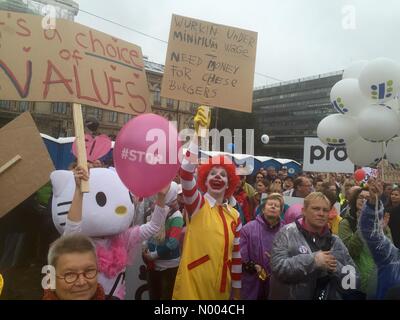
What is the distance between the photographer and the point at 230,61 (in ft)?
11.0

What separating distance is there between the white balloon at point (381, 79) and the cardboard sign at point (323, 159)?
105 inches

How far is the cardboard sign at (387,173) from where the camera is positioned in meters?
3.02

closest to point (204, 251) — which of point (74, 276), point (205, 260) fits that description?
point (205, 260)

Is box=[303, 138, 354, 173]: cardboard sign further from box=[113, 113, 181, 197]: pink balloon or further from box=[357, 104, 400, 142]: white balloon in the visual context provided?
box=[113, 113, 181, 197]: pink balloon

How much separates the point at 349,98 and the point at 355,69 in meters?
0.46

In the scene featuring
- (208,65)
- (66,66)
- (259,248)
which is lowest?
(259,248)

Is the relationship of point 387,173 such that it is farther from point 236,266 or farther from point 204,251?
point 204,251

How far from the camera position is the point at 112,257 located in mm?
2506

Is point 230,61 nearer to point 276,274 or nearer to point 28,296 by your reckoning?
point 276,274

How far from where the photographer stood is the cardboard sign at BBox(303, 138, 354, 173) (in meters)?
5.98

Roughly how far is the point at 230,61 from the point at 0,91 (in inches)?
71.4

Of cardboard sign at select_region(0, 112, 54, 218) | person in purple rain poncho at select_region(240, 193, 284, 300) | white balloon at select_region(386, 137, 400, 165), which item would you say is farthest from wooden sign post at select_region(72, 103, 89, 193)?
white balloon at select_region(386, 137, 400, 165)

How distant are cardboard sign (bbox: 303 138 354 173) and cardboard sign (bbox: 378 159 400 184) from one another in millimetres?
2708

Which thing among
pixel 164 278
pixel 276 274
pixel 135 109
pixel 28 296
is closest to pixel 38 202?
pixel 28 296
